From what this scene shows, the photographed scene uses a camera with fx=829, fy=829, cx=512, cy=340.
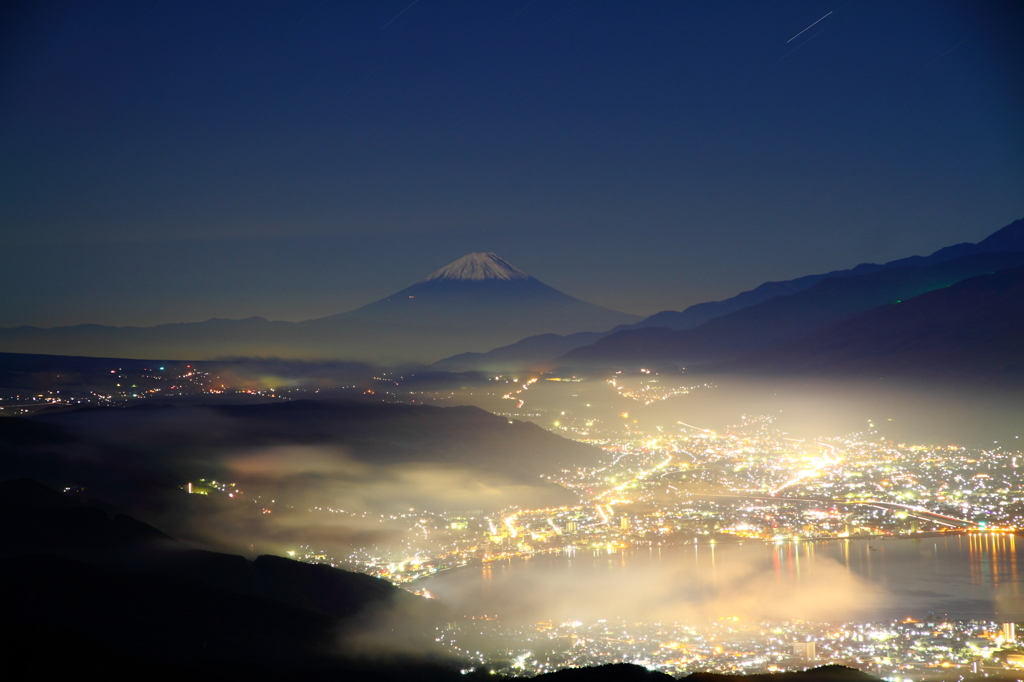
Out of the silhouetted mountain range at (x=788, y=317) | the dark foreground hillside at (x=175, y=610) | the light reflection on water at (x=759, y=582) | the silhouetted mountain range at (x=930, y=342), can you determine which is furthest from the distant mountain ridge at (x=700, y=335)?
the dark foreground hillside at (x=175, y=610)

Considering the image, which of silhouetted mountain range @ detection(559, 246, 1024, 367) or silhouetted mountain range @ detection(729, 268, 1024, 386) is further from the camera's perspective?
silhouetted mountain range @ detection(559, 246, 1024, 367)

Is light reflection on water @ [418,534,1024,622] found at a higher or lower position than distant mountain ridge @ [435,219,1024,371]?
lower

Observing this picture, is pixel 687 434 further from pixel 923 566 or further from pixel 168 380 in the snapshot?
pixel 168 380

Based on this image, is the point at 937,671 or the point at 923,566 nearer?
the point at 937,671

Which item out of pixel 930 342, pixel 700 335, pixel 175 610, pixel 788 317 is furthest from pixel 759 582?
pixel 788 317

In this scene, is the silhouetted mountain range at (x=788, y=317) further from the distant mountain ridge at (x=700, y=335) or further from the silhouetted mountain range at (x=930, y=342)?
the silhouetted mountain range at (x=930, y=342)

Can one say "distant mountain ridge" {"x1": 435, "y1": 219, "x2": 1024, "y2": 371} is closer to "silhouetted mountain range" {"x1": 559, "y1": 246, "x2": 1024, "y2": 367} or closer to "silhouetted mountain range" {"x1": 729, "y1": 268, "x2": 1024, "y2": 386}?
"silhouetted mountain range" {"x1": 559, "y1": 246, "x2": 1024, "y2": 367}

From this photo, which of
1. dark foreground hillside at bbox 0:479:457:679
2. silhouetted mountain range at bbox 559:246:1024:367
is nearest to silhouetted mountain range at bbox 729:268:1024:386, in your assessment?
silhouetted mountain range at bbox 559:246:1024:367

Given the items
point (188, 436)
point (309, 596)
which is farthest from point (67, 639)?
point (188, 436)

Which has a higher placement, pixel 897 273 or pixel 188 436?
pixel 897 273

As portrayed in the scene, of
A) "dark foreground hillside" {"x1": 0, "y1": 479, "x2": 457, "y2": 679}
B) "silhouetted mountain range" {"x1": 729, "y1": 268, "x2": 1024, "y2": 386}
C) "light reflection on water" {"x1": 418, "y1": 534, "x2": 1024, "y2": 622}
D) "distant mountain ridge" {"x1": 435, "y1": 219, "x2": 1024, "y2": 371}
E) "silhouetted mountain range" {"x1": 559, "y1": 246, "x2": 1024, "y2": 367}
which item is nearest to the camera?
"dark foreground hillside" {"x1": 0, "y1": 479, "x2": 457, "y2": 679}
